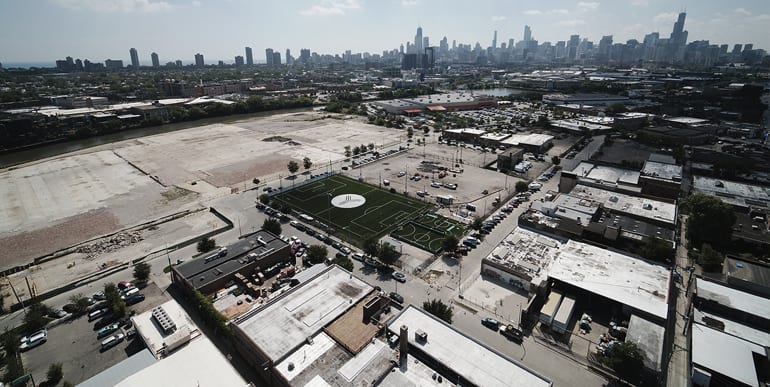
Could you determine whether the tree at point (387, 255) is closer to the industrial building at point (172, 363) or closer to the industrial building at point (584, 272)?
the industrial building at point (584, 272)

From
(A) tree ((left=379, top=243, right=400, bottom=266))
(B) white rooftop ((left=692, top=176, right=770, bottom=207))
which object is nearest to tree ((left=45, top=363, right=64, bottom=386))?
(A) tree ((left=379, top=243, right=400, bottom=266))

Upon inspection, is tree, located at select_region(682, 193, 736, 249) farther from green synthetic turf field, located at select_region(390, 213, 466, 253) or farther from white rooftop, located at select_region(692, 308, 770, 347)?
green synthetic turf field, located at select_region(390, 213, 466, 253)

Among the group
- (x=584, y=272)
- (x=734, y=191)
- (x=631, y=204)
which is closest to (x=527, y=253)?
(x=584, y=272)

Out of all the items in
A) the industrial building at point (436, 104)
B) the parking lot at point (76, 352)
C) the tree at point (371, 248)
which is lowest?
the parking lot at point (76, 352)

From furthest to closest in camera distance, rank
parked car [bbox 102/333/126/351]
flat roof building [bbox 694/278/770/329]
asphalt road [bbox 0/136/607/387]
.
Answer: flat roof building [bbox 694/278/770/329]
parked car [bbox 102/333/126/351]
asphalt road [bbox 0/136/607/387]

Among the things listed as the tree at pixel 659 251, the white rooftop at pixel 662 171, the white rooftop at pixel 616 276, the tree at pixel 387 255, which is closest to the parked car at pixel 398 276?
the tree at pixel 387 255

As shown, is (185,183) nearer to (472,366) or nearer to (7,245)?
(7,245)

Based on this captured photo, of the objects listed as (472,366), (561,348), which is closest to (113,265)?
(472,366)
